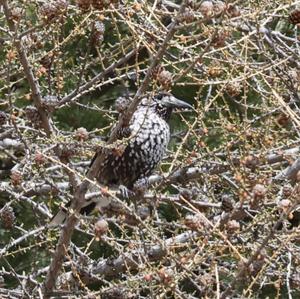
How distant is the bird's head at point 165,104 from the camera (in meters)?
4.95

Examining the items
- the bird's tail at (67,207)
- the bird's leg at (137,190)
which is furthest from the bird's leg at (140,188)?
the bird's tail at (67,207)

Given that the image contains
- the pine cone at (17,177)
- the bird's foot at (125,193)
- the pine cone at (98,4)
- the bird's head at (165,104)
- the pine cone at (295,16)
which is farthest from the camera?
the bird's head at (165,104)

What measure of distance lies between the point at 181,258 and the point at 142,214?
0.84 m

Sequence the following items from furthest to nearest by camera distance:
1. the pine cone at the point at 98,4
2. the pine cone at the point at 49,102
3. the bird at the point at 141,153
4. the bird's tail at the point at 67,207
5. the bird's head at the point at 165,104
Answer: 1. the bird's head at the point at 165,104
2. the bird at the point at 141,153
3. the bird's tail at the point at 67,207
4. the pine cone at the point at 49,102
5. the pine cone at the point at 98,4

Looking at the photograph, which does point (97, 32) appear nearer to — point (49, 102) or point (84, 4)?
point (49, 102)

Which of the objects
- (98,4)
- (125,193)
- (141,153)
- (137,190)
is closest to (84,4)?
(98,4)

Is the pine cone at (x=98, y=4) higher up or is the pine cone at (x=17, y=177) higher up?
the pine cone at (x=98, y=4)

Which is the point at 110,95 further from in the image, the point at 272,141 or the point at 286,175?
the point at 272,141

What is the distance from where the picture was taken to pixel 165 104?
4.97 meters

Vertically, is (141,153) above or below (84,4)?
below

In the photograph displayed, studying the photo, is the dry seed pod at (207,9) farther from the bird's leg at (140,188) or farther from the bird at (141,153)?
the bird at (141,153)

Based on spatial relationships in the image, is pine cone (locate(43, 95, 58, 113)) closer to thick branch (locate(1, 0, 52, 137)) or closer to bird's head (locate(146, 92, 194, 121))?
thick branch (locate(1, 0, 52, 137))

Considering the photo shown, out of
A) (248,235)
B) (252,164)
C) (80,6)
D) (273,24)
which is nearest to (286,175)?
(248,235)

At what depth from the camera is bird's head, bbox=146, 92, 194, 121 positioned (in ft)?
16.3
